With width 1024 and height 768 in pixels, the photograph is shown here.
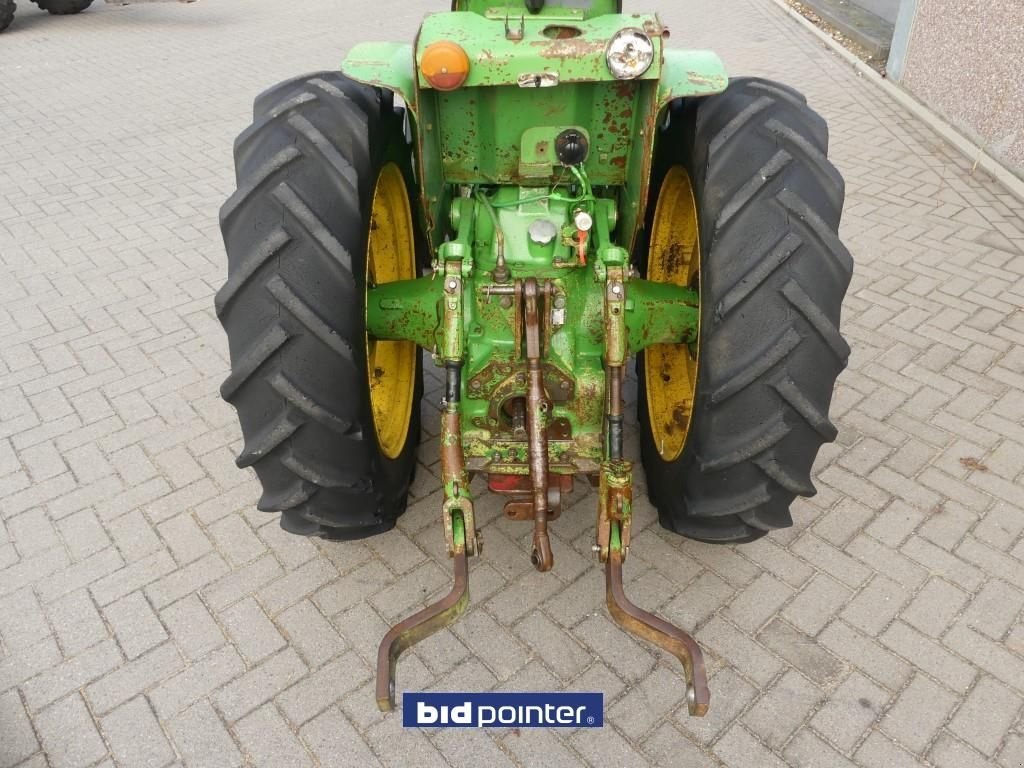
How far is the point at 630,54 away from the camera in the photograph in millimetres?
1958

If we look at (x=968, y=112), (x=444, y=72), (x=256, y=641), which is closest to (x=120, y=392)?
(x=256, y=641)

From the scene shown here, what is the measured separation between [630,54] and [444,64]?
1.58 ft

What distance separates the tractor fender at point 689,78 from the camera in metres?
2.18

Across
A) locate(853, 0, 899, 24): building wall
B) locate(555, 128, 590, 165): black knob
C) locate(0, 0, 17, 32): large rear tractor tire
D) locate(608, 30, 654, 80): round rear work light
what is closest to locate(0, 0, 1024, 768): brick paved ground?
locate(555, 128, 590, 165): black knob

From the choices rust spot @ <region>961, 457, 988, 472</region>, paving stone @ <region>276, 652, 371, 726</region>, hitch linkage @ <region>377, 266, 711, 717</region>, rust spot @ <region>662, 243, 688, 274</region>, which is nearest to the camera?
hitch linkage @ <region>377, 266, 711, 717</region>

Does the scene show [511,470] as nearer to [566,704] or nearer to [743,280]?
[566,704]

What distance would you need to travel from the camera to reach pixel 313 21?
11.4 meters

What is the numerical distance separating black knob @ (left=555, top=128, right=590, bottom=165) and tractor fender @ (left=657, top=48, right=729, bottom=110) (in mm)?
266

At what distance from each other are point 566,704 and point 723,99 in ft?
6.23

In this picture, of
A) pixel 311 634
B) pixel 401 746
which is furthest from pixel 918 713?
pixel 311 634

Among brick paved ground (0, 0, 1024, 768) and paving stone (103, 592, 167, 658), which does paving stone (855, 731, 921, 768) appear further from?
paving stone (103, 592, 167, 658)

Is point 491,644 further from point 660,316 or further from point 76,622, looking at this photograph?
point 76,622

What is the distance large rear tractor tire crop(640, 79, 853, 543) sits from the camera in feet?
6.82

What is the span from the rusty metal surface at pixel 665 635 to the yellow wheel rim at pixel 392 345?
107cm
